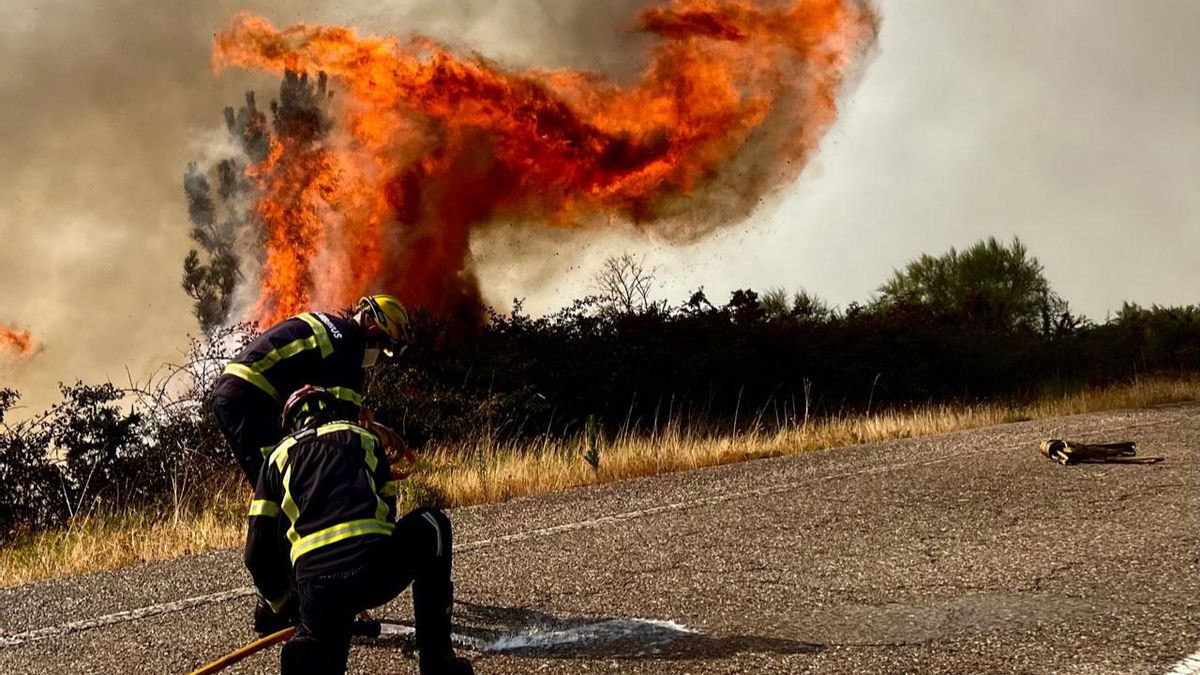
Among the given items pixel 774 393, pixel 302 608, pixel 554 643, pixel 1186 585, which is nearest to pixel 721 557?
pixel 554 643

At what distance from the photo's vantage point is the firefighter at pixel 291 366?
221 inches

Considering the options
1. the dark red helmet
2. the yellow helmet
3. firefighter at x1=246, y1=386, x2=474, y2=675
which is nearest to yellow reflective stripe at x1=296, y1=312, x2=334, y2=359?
the yellow helmet

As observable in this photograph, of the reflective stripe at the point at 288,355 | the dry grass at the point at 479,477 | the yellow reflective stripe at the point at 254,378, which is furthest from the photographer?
the dry grass at the point at 479,477

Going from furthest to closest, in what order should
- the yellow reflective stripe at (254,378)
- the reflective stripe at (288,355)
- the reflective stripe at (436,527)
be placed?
the yellow reflective stripe at (254,378) < the reflective stripe at (288,355) < the reflective stripe at (436,527)

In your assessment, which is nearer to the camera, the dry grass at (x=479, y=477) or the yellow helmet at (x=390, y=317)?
the yellow helmet at (x=390, y=317)

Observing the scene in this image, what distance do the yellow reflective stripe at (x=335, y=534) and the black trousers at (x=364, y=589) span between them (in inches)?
3.3

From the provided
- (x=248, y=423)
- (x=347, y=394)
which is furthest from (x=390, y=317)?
(x=248, y=423)

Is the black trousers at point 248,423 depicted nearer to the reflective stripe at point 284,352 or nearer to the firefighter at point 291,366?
the firefighter at point 291,366

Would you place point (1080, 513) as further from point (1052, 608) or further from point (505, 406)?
point (505, 406)

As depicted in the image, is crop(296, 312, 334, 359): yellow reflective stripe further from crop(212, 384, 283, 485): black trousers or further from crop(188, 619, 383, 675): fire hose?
crop(188, 619, 383, 675): fire hose

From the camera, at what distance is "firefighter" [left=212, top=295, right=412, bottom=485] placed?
18.4 feet

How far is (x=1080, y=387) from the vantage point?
21812mm

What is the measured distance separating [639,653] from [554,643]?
1.56 ft

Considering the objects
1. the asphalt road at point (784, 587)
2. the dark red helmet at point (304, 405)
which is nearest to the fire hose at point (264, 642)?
the asphalt road at point (784, 587)
